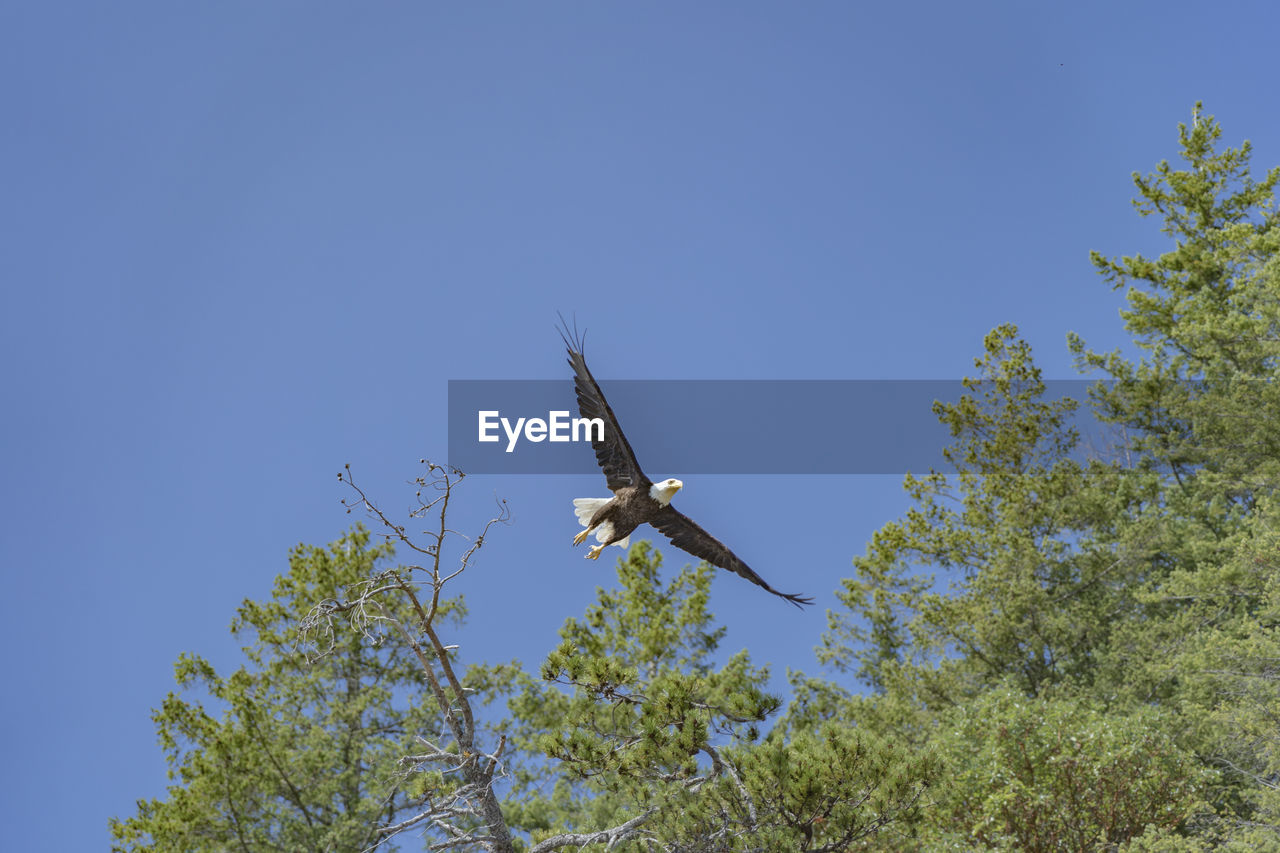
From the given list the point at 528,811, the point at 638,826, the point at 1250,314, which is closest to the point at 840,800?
the point at 638,826

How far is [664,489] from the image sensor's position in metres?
9.38

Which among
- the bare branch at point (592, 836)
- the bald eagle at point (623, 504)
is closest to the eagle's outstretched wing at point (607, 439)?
the bald eagle at point (623, 504)

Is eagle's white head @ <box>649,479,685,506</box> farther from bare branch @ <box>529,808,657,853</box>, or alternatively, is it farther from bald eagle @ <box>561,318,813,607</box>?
bare branch @ <box>529,808,657,853</box>

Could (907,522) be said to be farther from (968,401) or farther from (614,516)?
(614,516)

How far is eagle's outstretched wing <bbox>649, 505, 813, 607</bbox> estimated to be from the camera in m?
9.70

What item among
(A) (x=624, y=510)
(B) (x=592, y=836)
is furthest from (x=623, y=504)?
(B) (x=592, y=836)

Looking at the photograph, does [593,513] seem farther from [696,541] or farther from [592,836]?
[592,836]

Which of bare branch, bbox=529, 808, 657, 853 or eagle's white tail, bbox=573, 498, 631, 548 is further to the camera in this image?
eagle's white tail, bbox=573, 498, 631, 548

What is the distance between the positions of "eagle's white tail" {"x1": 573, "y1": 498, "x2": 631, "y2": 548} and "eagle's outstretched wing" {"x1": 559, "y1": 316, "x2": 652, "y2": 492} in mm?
193

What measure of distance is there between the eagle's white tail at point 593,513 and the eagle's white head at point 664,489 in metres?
0.39

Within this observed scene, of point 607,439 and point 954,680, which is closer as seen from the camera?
point 607,439

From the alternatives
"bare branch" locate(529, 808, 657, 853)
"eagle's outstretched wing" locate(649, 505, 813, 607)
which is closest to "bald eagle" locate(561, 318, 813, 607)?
"eagle's outstretched wing" locate(649, 505, 813, 607)

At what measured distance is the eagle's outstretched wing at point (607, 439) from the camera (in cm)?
860

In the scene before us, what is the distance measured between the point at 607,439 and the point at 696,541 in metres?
1.47
